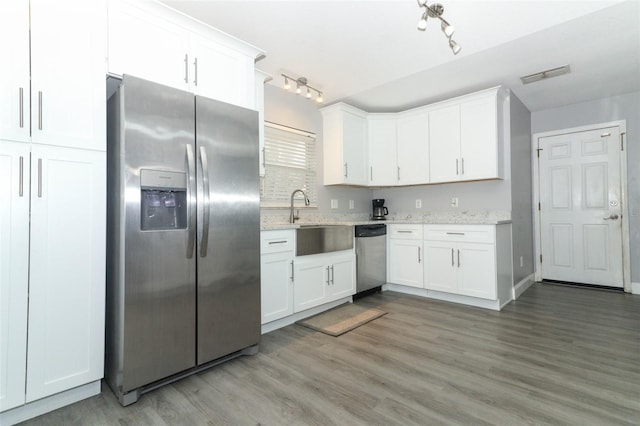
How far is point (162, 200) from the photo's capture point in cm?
186

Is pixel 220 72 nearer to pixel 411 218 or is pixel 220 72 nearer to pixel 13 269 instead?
pixel 13 269

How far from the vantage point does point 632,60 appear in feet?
10.2

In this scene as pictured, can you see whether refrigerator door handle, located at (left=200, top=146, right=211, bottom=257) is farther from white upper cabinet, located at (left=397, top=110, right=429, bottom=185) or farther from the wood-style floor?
white upper cabinet, located at (left=397, top=110, right=429, bottom=185)

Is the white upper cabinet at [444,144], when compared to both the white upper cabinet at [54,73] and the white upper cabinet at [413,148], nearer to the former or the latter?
the white upper cabinet at [413,148]

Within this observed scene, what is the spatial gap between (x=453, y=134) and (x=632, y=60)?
1.73 metres

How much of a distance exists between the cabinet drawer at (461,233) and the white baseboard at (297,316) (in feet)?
4.19

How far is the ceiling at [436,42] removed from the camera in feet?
7.52

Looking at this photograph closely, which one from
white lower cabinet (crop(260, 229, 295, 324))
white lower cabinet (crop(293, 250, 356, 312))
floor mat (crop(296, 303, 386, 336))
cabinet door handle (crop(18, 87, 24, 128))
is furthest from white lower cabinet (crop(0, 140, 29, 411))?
floor mat (crop(296, 303, 386, 336))

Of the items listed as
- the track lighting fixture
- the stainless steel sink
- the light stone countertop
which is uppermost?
the track lighting fixture

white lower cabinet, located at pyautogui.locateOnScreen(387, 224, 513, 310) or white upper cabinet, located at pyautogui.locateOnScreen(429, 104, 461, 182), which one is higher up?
white upper cabinet, located at pyautogui.locateOnScreen(429, 104, 461, 182)

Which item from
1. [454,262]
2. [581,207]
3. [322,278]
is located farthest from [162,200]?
[581,207]

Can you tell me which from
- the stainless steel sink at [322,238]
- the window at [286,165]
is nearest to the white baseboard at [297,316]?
the stainless steel sink at [322,238]

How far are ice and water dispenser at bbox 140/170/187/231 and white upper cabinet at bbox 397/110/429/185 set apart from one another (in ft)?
10.2

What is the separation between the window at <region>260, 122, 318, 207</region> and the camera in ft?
11.6
